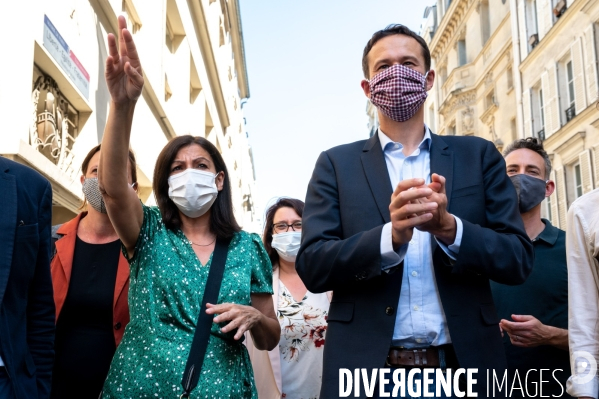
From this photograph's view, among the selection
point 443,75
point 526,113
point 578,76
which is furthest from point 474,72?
point 578,76

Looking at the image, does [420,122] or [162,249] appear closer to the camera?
[420,122]

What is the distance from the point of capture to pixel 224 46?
28.9 m

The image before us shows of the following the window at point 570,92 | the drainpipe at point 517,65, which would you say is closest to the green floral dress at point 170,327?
the window at point 570,92

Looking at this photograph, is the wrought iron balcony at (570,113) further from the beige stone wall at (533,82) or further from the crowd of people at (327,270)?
the crowd of people at (327,270)

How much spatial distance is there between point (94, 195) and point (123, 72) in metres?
1.56

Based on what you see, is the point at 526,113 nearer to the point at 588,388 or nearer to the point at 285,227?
the point at 285,227

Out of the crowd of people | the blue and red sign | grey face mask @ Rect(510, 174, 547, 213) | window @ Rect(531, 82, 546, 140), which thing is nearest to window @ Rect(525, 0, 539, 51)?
window @ Rect(531, 82, 546, 140)

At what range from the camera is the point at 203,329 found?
3.24 metres

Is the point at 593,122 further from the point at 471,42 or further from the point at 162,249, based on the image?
the point at 162,249

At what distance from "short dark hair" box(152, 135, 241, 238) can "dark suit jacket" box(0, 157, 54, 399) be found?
2.84ft

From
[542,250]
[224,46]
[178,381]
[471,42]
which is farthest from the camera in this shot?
[471,42]

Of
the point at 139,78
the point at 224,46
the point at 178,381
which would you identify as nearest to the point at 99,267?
the point at 178,381

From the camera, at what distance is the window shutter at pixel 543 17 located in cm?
2348

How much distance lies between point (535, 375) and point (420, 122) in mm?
1921
